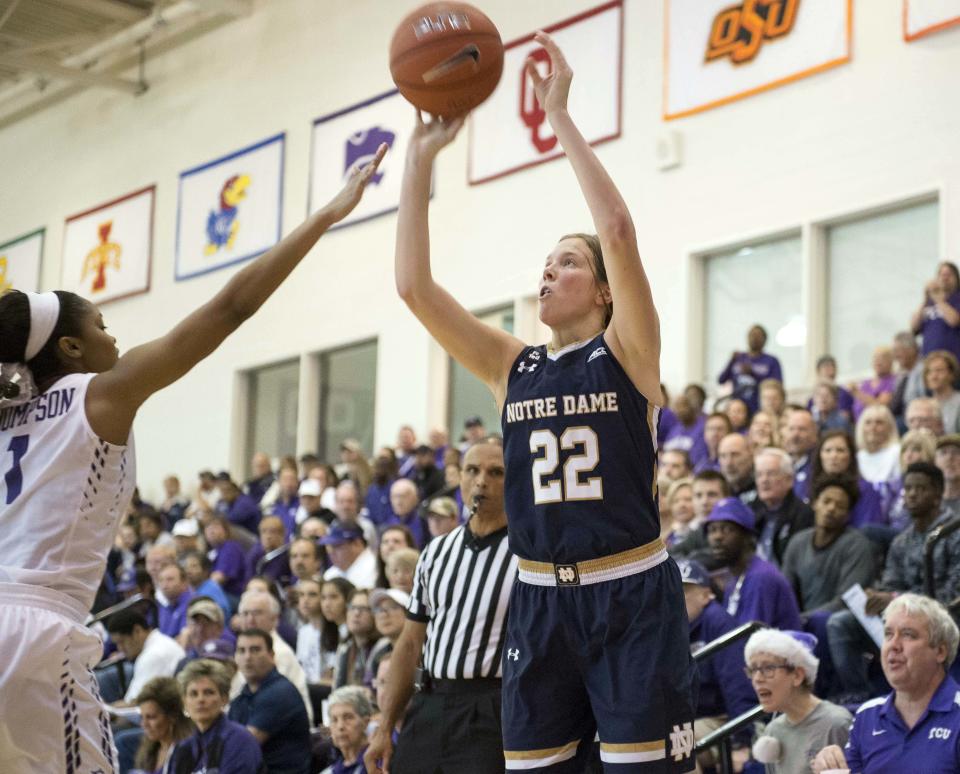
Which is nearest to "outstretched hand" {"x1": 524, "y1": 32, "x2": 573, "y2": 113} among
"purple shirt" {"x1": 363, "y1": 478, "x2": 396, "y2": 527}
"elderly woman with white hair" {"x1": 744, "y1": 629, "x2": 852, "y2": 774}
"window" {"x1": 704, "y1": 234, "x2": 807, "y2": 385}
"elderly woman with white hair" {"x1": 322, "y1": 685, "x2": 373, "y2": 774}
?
"elderly woman with white hair" {"x1": 744, "y1": 629, "x2": 852, "y2": 774}

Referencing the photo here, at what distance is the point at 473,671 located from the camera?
4.96 metres

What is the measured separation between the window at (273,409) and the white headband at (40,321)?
1645 centimetres

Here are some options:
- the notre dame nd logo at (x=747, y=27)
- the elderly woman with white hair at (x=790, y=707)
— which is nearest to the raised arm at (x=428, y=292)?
the elderly woman with white hair at (x=790, y=707)

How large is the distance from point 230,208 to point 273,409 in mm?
3033

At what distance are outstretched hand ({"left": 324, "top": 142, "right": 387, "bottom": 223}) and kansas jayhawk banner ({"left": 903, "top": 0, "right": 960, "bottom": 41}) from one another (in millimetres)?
9710

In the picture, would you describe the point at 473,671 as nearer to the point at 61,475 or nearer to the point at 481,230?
the point at 61,475

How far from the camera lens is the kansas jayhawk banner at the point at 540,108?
15.3m

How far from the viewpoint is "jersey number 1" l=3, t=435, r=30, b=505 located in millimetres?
3418

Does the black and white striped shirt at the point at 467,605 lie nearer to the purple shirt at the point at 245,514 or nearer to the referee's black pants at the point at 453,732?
the referee's black pants at the point at 453,732

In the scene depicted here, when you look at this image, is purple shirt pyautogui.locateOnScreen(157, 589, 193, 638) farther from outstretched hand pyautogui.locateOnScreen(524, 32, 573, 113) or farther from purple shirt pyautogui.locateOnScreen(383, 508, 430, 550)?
outstretched hand pyautogui.locateOnScreen(524, 32, 573, 113)

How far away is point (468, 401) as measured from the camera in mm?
17266

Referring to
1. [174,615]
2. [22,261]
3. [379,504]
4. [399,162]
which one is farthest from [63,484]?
[22,261]

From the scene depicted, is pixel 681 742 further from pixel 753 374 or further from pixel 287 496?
pixel 287 496

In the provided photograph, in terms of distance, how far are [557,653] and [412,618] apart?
173 cm
